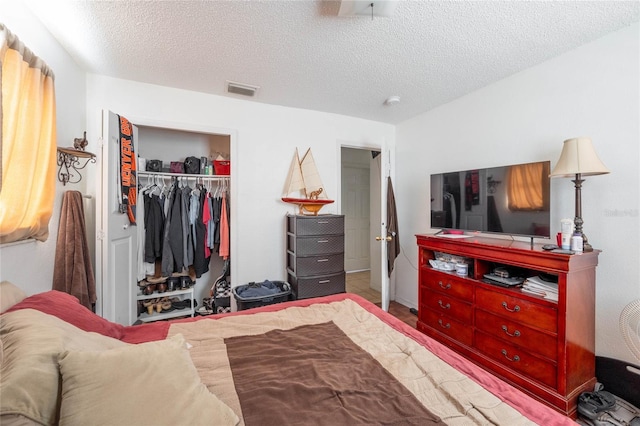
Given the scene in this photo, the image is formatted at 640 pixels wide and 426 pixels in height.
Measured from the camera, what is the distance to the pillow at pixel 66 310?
3.26 feet

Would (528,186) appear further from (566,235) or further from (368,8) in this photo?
(368,8)

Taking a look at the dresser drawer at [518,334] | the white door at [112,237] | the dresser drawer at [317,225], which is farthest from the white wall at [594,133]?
the white door at [112,237]

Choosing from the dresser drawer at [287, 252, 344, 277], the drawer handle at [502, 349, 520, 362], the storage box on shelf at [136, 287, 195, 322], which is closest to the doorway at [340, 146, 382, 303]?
the dresser drawer at [287, 252, 344, 277]

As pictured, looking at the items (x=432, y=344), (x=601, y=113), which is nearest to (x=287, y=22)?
(x=432, y=344)

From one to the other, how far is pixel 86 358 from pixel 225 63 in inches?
81.2

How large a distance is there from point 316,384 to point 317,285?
1.70 metres

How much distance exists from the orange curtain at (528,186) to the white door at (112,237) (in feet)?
9.62

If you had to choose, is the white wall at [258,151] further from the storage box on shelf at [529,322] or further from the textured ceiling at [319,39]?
the storage box on shelf at [529,322]

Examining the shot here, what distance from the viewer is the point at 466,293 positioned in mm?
2064

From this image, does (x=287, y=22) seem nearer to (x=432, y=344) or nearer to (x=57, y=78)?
(x=57, y=78)

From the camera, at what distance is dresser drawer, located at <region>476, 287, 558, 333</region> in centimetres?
159

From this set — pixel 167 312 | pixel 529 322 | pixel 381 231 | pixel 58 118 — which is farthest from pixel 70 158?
pixel 529 322

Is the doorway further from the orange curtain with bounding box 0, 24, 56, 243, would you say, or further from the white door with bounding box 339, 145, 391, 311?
the orange curtain with bounding box 0, 24, 56, 243

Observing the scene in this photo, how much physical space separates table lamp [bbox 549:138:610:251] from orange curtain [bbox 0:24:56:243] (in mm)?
2827
